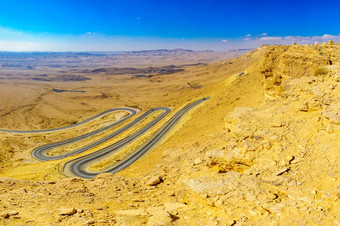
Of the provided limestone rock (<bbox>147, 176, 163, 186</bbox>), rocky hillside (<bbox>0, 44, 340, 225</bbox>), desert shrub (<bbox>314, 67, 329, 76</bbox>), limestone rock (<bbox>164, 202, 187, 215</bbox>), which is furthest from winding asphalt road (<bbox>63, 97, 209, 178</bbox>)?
desert shrub (<bbox>314, 67, 329, 76</bbox>)

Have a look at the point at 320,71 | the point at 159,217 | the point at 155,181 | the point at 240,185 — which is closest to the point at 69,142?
the point at 155,181

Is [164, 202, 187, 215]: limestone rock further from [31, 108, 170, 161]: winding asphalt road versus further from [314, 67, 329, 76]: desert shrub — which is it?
[31, 108, 170, 161]: winding asphalt road

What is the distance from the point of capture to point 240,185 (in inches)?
401

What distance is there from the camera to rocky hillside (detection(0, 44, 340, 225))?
28.5ft

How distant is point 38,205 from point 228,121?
46.6ft

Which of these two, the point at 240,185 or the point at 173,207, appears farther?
the point at 173,207

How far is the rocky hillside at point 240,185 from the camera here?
869 centimetres

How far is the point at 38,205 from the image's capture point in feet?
37.9

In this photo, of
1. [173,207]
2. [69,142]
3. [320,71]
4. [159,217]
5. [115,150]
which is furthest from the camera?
[69,142]

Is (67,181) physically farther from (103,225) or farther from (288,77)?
(288,77)

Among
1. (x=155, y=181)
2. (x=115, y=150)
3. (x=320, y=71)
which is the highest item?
(x=320, y=71)

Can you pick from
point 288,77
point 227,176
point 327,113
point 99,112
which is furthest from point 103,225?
point 99,112

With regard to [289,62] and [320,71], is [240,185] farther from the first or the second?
[289,62]

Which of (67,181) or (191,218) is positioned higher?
(191,218)
